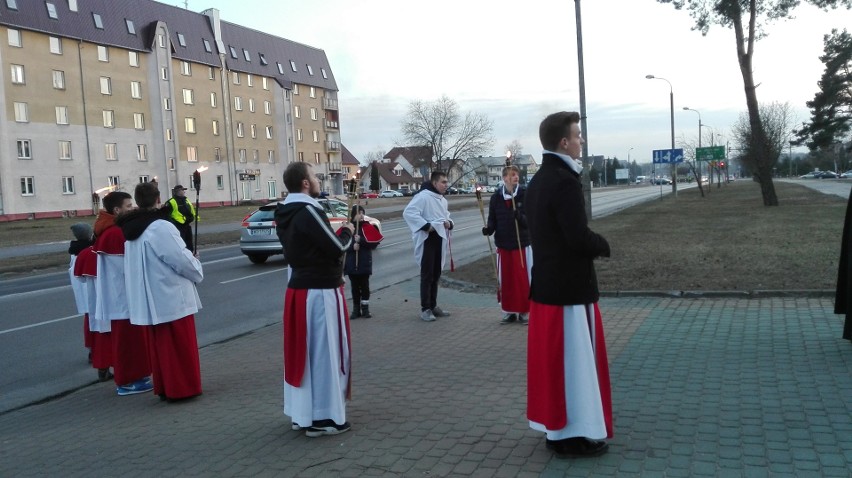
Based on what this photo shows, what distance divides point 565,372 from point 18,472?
375 centimetres

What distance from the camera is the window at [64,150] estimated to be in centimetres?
5359

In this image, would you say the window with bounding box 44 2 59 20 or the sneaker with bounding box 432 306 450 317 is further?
the window with bounding box 44 2 59 20

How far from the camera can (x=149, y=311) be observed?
6441 millimetres

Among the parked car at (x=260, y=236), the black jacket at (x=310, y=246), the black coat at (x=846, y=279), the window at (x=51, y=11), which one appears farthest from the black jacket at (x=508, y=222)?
→ the window at (x=51, y=11)

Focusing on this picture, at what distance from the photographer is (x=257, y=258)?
19.3 meters

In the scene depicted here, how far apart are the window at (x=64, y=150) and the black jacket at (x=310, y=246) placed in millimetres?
54436

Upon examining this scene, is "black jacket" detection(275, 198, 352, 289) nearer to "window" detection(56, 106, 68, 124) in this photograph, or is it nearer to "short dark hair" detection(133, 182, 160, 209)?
"short dark hair" detection(133, 182, 160, 209)

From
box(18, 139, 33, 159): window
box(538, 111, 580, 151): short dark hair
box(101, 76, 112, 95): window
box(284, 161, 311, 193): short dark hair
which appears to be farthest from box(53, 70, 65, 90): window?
box(538, 111, 580, 151): short dark hair

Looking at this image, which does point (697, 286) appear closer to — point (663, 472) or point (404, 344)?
point (404, 344)

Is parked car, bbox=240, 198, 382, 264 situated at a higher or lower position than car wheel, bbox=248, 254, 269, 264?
higher

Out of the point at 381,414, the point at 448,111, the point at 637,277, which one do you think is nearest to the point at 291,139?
the point at 448,111

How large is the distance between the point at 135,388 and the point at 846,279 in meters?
6.76

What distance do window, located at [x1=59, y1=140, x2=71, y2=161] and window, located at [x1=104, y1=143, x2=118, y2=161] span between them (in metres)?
3.22

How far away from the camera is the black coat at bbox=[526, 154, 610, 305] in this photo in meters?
4.48
